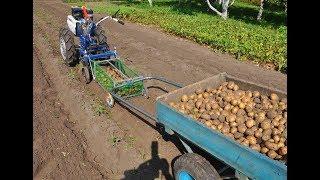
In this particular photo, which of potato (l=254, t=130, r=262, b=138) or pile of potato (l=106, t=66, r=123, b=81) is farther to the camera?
pile of potato (l=106, t=66, r=123, b=81)

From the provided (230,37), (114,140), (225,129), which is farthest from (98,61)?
(230,37)

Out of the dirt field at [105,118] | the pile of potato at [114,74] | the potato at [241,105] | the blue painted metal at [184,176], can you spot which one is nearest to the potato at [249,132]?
the potato at [241,105]

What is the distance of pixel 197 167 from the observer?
17.0ft

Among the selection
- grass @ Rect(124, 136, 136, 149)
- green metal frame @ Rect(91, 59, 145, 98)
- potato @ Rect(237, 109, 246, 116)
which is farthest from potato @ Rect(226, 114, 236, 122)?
green metal frame @ Rect(91, 59, 145, 98)

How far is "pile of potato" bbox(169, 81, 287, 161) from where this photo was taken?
5059mm

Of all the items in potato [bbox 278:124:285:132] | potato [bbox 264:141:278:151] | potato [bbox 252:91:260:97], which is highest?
potato [bbox 278:124:285:132]

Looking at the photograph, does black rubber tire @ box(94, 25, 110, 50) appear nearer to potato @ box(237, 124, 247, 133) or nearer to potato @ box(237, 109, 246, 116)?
potato @ box(237, 109, 246, 116)

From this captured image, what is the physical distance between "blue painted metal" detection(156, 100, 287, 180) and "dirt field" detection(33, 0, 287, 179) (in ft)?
4.25

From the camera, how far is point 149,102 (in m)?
9.02

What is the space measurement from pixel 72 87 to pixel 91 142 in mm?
3218

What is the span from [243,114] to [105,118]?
3.70 m

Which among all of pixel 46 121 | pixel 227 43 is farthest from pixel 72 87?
pixel 227 43

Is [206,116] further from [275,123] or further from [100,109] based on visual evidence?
[100,109]

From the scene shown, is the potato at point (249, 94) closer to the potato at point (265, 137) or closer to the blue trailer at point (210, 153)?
the blue trailer at point (210, 153)
